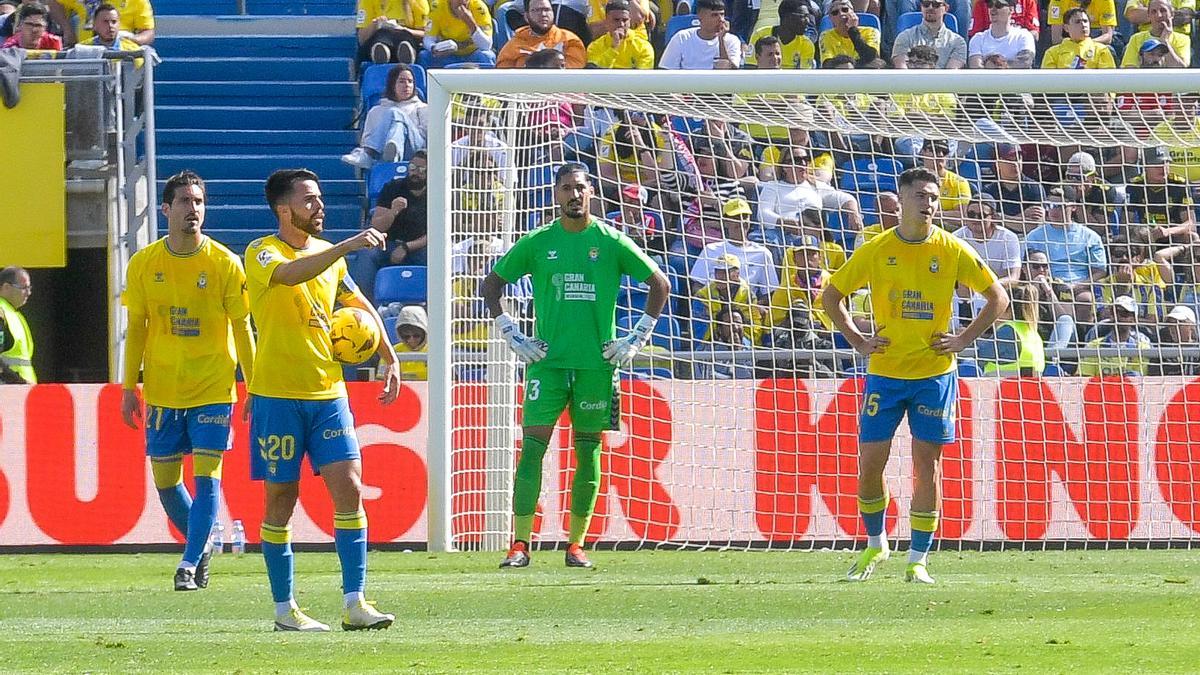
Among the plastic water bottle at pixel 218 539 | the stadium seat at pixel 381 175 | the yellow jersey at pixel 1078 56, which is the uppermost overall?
the yellow jersey at pixel 1078 56

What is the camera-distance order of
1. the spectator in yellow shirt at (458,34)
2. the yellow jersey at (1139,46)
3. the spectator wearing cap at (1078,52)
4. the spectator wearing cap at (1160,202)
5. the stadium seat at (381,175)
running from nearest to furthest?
the spectator wearing cap at (1160,202), the stadium seat at (381,175), the spectator wearing cap at (1078,52), the yellow jersey at (1139,46), the spectator in yellow shirt at (458,34)

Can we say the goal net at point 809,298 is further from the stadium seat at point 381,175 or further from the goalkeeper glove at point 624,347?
the stadium seat at point 381,175

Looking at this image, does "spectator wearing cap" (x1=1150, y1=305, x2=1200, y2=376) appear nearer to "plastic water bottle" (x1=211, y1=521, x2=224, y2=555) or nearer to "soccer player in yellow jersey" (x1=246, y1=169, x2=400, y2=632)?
"plastic water bottle" (x1=211, y1=521, x2=224, y2=555)

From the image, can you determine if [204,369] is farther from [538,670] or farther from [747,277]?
[747,277]

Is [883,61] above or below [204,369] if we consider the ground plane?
above

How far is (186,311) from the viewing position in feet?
30.6

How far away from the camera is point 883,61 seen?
57.3 ft

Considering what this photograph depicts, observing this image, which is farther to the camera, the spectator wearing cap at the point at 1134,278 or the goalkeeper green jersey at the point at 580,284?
the spectator wearing cap at the point at 1134,278

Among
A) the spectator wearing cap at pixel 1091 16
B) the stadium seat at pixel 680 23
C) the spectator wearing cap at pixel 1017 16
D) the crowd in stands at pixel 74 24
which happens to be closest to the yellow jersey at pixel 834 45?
the spectator wearing cap at pixel 1017 16

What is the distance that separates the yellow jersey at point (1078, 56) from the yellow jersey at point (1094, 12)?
0.62m

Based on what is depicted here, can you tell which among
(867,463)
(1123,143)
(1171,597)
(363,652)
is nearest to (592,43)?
(1123,143)

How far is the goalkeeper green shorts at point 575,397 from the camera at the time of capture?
34.3 feet

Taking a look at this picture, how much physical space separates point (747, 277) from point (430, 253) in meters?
2.46

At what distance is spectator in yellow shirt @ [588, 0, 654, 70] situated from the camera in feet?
57.5
